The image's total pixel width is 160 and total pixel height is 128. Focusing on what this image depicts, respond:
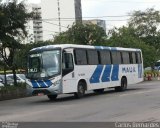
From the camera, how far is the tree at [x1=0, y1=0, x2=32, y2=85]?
26.9 m

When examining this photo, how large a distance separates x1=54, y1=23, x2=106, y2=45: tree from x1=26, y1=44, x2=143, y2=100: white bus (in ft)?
49.6

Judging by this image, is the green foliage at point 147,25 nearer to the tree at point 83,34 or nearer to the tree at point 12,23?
the tree at point 83,34

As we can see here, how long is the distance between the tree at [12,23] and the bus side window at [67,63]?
14.6 feet

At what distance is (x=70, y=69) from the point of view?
24.4m

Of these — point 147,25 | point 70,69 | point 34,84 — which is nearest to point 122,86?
point 70,69

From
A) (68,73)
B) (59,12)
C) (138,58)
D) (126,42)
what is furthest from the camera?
(59,12)

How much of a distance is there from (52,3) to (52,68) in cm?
4579

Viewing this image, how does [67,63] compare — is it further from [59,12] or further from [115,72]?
[59,12]

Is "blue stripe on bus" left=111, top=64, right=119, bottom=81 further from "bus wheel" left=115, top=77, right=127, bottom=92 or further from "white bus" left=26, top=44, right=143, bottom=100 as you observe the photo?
"bus wheel" left=115, top=77, right=127, bottom=92

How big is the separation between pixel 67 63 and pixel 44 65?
1.20 metres

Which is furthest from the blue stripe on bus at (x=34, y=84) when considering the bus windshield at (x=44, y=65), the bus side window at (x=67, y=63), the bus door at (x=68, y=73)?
the bus side window at (x=67, y=63)

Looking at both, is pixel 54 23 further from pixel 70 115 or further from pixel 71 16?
pixel 70 115

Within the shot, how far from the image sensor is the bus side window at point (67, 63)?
2395cm

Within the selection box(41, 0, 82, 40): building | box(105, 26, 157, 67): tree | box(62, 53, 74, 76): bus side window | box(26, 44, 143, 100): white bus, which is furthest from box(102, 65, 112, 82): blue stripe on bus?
box(41, 0, 82, 40): building
